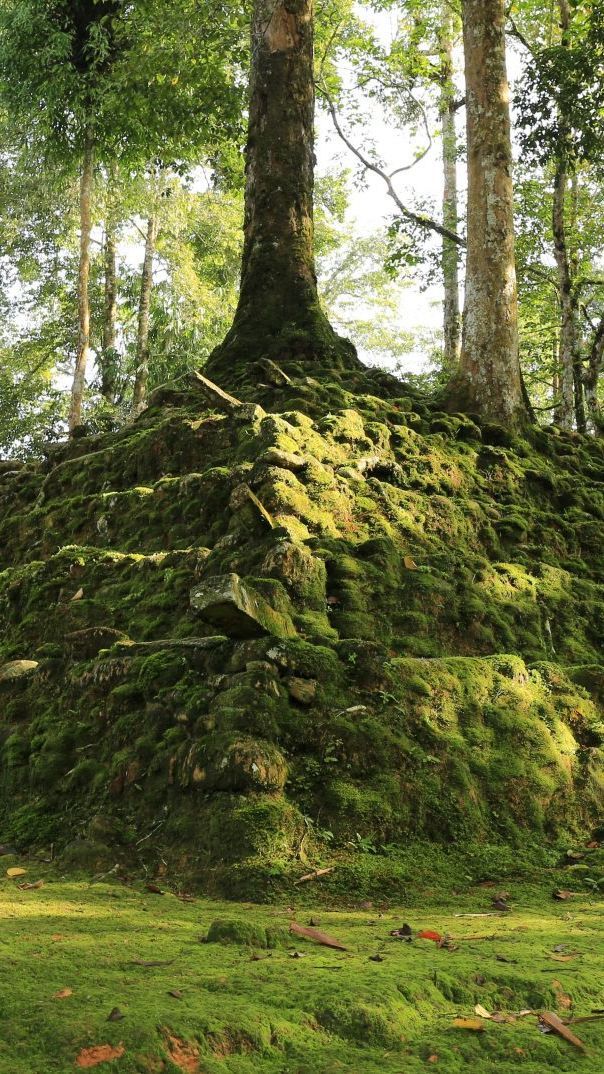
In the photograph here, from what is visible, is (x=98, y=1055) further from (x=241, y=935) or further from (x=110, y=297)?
(x=110, y=297)

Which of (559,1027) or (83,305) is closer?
(559,1027)

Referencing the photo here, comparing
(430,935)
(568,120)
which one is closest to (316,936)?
(430,935)

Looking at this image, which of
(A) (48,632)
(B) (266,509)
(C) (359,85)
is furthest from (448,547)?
(C) (359,85)

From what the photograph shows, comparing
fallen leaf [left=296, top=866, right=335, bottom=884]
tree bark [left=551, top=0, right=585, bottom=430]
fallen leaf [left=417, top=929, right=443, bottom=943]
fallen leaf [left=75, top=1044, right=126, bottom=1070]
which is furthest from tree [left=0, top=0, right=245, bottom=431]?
fallen leaf [left=75, top=1044, right=126, bottom=1070]

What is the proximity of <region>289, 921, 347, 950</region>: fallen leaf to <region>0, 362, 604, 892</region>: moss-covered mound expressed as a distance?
0.67 m

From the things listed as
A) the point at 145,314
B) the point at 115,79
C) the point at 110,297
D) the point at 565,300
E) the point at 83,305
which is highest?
the point at 110,297

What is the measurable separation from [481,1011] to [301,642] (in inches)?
93.6

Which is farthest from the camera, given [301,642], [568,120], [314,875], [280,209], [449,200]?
[449,200]

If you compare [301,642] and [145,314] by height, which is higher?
[145,314]

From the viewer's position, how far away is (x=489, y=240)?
8375mm

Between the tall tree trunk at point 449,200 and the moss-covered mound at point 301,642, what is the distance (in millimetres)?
8745

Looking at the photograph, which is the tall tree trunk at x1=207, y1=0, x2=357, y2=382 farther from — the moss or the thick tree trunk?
the moss

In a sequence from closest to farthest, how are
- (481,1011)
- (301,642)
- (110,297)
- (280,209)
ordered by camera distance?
(481,1011) → (301,642) → (280,209) → (110,297)

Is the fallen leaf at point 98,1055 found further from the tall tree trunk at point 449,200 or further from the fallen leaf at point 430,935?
the tall tree trunk at point 449,200
